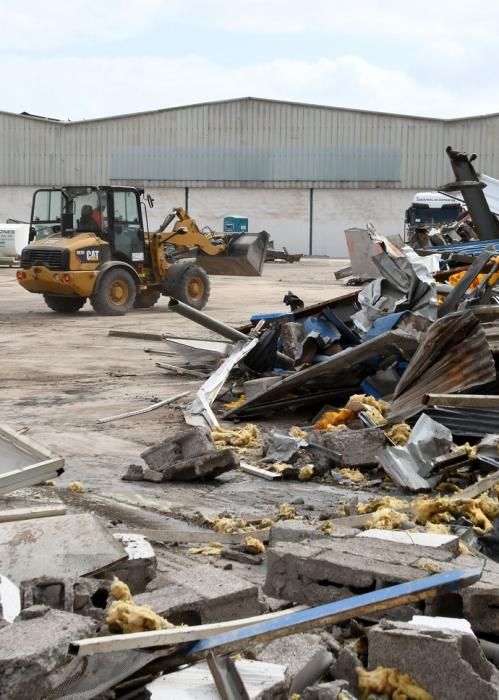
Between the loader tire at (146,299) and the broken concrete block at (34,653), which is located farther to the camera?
the loader tire at (146,299)

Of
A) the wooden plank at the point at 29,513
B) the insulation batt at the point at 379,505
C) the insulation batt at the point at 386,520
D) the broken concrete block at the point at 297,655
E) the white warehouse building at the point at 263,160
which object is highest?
the white warehouse building at the point at 263,160

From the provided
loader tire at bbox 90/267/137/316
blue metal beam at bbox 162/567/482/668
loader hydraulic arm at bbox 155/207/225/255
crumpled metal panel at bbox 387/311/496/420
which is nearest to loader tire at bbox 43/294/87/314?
loader tire at bbox 90/267/137/316

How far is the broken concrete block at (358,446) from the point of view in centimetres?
801

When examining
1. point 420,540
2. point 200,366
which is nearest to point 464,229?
point 200,366

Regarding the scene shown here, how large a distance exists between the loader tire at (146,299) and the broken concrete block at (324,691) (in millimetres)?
Answer: 17906

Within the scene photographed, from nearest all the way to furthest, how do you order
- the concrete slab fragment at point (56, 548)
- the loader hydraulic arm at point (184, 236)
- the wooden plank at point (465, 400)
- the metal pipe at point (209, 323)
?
the concrete slab fragment at point (56, 548)
the wooden plank at point (465, 400)
the metal pipe at point (209, 323)
the loader hydraulic arm at point (184, 236)

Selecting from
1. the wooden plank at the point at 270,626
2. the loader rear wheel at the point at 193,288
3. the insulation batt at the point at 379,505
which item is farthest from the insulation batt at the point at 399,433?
the loader rear wheel at the point at 193,288

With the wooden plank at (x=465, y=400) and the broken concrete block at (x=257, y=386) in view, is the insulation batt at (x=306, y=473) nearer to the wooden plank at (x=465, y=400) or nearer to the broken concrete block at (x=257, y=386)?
the wooden plank at (x=465, y=400)

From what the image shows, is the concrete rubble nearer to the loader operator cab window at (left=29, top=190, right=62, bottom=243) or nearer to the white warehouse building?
the loader operator cab window at (left=29, top=190, right=62, bottom=243)

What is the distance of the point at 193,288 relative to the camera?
21.0 m

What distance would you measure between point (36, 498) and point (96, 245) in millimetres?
13062

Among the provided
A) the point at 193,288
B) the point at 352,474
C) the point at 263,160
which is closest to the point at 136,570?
the point at 352,474

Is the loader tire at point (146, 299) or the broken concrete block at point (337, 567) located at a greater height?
the broken concrete block at point (337, 567)

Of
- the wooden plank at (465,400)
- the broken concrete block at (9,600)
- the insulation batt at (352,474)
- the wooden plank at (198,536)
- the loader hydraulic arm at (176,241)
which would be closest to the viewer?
the broken concrete block at (9,600)
